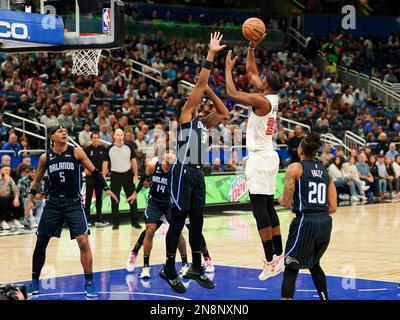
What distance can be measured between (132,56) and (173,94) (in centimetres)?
245

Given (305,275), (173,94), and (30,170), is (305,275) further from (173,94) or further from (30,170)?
(173,94)

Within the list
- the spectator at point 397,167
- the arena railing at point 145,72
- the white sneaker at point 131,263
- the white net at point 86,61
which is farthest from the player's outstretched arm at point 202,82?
the spectator at point 397,167

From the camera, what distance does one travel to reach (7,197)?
50.5ft

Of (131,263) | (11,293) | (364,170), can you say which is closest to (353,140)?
(364,170)

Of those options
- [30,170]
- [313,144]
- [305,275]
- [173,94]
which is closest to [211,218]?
[30,170]

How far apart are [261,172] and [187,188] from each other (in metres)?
0.97

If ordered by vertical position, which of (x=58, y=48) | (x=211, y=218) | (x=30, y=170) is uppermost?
(x=58, y=48)

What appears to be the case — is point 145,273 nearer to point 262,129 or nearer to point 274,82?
point 262,129

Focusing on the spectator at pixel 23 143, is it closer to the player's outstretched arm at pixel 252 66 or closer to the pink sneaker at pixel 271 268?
the player's outstretched arm at pixel 252 66

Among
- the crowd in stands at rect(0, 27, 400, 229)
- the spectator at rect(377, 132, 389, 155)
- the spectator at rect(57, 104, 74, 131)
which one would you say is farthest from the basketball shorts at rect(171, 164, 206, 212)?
the spectator at rect(377, 132, 389, 155)

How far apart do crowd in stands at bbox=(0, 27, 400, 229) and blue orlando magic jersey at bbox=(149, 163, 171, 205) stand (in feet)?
16.0

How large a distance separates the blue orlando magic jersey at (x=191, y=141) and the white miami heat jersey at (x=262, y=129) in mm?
645

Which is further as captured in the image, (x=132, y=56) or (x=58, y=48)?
(x=132, y=56)

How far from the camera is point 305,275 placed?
11008mm
